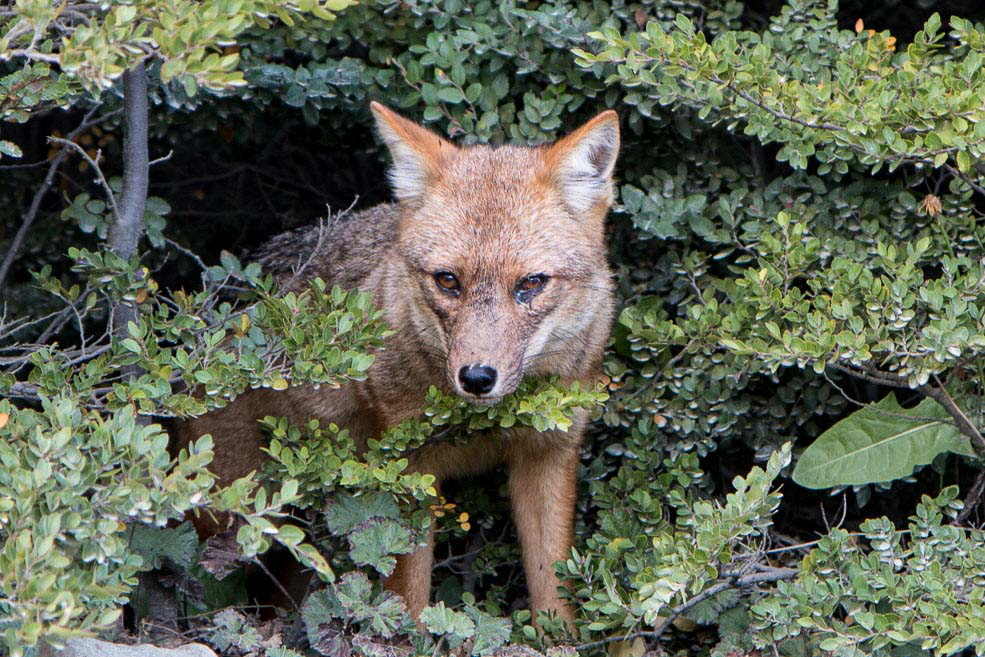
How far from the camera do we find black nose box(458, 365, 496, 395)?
144 inches

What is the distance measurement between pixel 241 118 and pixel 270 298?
2.16 metres

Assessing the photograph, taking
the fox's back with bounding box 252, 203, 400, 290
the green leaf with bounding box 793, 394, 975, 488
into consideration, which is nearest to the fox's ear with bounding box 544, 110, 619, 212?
the fox's back with bounding box 252, 203, 400, 290

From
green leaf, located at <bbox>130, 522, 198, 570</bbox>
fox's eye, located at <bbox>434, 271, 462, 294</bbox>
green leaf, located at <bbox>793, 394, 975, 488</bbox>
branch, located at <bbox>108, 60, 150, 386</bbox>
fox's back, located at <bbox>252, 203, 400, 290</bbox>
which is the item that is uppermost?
branch, located at <bbox>108, 60, 150, 386</bbox>

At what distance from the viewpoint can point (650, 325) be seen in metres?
4.62

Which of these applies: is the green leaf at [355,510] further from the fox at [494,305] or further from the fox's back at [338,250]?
the fox's back at [338,250]

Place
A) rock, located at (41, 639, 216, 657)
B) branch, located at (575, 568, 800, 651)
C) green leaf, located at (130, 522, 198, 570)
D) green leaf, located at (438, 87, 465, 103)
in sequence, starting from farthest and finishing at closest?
green leaf, located at (438, 87, 465, 103) → green leaf, located at (130, 522, 198, 570) → branch, located at (575, 568, 800, 651) → rock, located at (41, 639, 216, 657)

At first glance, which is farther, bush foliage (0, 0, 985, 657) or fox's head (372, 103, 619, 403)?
fox's head (372, 103, 619, 403)

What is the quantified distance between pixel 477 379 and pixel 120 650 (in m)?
1.38

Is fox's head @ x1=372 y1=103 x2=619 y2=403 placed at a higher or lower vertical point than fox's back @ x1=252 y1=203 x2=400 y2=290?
higher

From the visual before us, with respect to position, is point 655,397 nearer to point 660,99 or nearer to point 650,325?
point 650,325

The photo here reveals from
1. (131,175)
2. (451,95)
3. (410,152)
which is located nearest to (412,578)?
(410,152)

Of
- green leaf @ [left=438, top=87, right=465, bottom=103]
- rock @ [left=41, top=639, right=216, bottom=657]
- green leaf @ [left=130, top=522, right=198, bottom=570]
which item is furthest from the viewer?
green leaf @ [left=438, top=87, right=465, bottom=103]

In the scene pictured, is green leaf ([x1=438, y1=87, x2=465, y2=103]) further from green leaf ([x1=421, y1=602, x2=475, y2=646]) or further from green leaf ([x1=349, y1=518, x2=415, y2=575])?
green leaf ([x1=421, y1=602, x2=475, y2=646])

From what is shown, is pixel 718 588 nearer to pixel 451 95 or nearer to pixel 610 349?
pixel 610 349
